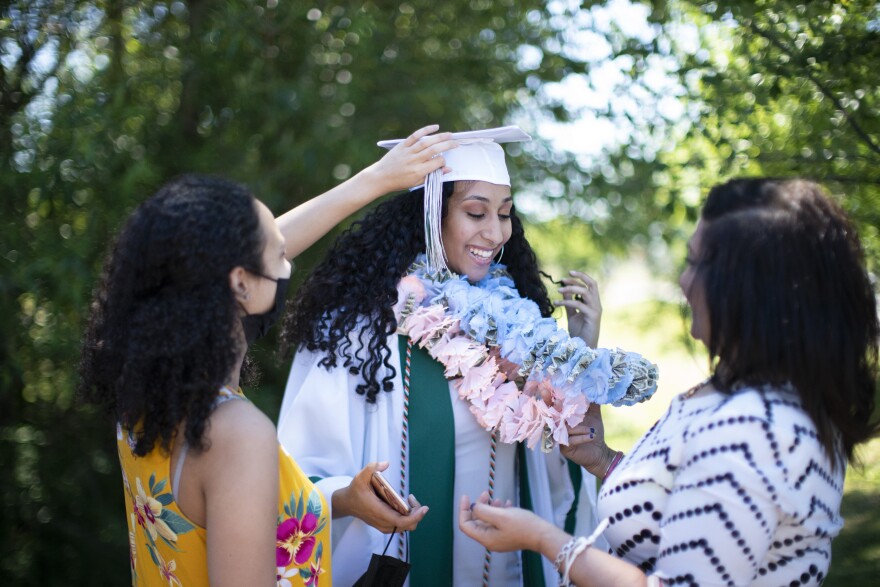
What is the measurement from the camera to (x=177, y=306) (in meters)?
1.61

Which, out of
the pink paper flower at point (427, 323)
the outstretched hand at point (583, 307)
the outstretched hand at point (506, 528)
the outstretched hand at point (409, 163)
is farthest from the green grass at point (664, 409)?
the outstretched hand at point (409, 163)

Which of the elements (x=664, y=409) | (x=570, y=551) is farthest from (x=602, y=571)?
(x=664, y=409)

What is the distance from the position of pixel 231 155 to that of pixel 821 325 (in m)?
3.13

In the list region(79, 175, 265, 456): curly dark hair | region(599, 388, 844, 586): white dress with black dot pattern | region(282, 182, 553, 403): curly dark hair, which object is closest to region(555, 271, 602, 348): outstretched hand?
region(282, 182, 553, 403): curly dark hair

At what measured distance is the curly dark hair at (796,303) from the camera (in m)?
1.59

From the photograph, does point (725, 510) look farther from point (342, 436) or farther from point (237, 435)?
point (342, 436)

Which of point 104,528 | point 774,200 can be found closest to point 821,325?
point 774,200

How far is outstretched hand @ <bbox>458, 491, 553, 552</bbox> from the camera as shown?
Answer: 1748mm

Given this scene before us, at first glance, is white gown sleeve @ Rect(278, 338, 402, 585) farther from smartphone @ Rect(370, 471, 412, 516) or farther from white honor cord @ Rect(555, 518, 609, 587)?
white honor cord @ Rect(555, 518, 609, 587)

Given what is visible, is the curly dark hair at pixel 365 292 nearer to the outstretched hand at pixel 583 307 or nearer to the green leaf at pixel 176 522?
the outstretched hand at pixel 583 307

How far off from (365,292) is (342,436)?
462 mm

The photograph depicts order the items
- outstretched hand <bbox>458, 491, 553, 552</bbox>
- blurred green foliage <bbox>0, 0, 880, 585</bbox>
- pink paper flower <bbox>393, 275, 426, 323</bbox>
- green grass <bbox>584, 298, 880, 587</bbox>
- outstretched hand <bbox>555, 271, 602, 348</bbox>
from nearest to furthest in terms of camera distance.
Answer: outstretched hand <bbox>458, 491, 553, 552</bbox>
pink paper flower <bbox>393, 275, 426, 323</bbox>
outstretched hand <bbox>555, 271, 602, 348</bbox>
blurred green foliage <bbox>0, 0, 880, 585</bbox>
green grass <bbox>584, 298, 880, 587</bbox>

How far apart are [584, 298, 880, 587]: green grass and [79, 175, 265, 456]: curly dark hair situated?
134 cm

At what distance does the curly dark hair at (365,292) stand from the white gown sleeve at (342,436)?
0.05m
